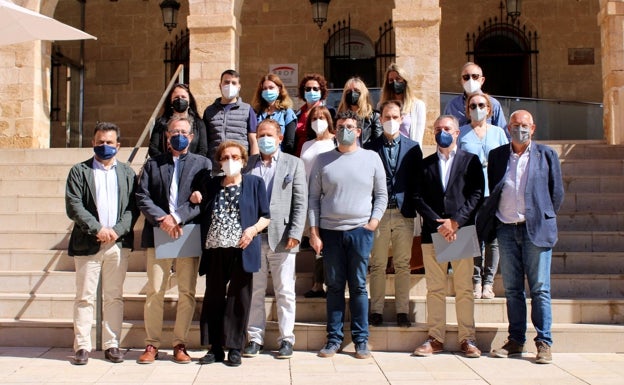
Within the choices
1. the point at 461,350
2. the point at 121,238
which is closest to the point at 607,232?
the point at 461,350

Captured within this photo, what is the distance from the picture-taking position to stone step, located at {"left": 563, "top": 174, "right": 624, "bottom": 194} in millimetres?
8117

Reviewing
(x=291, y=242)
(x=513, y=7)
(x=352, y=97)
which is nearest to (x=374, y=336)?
(x=291, y=242)

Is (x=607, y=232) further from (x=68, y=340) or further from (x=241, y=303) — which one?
(x=68, y=340)

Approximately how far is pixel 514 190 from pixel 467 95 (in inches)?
51.2

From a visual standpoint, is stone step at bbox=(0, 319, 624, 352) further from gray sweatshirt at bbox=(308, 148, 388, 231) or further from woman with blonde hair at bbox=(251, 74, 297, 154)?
woman with blonde hair at bbox=(251, 74, 297, 154)

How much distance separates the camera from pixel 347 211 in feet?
17.8

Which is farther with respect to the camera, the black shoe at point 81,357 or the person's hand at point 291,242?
the person's hand at point 291,242

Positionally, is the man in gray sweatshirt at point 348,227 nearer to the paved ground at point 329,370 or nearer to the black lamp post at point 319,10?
the paved ground at point 329,370

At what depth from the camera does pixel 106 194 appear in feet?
18.1

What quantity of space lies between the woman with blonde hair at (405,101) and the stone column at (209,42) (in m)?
4.01

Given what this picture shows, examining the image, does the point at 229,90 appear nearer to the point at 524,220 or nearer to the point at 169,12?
the point at 524,220

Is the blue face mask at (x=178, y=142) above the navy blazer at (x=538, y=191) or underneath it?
above

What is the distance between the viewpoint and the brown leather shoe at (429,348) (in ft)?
17.9

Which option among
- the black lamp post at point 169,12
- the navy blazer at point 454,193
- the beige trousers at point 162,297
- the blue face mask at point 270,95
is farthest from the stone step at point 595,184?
the black lamp post at point 169,12
